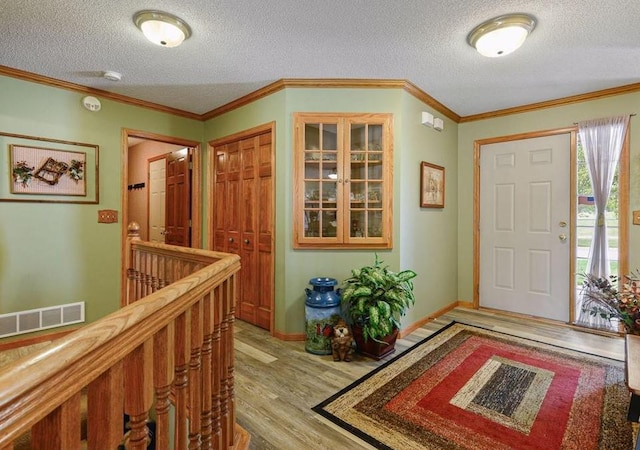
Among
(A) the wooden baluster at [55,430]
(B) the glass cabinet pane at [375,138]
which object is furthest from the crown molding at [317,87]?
(A) the wooden baluster at [55,430]

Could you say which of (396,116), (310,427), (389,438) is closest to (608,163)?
(396,116)

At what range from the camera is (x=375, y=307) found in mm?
2633

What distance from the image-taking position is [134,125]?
3.55 meters

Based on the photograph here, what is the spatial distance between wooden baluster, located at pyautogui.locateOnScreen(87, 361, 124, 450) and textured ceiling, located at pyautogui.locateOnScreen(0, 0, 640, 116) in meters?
2.07

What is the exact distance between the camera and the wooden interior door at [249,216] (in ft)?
10.9

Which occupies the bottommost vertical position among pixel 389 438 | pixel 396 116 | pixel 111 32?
pixel 389 438

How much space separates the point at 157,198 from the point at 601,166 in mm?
5414

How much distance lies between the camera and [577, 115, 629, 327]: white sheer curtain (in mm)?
3193

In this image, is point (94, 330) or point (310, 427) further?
point (310, 427)

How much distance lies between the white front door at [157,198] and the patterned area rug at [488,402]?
371 cm

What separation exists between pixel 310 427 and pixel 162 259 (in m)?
1.40

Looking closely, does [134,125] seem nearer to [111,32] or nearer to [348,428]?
[111,32]

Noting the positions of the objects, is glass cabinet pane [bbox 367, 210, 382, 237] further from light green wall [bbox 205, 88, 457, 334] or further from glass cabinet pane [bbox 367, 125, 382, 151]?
glass cabinet pane [bbox 367, 125, 382, 151]

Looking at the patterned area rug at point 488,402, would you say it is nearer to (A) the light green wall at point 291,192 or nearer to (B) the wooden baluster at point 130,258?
(A) the light green wall at point 291,192
